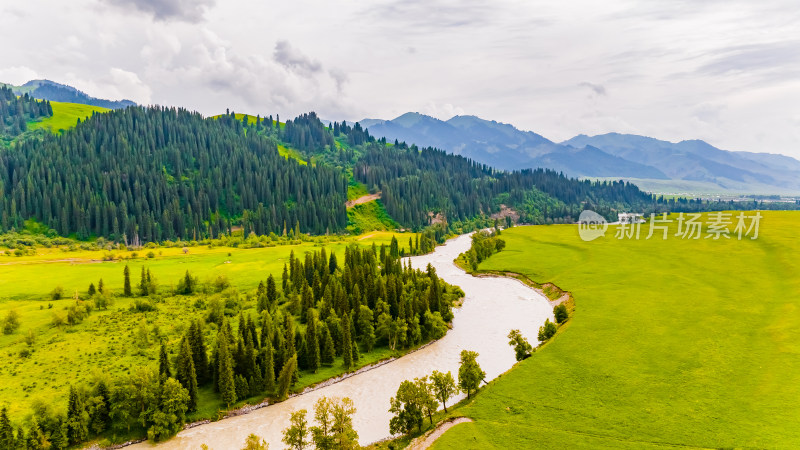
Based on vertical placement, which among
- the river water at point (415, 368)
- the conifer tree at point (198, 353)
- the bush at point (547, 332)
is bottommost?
the river water at point (415, 368)

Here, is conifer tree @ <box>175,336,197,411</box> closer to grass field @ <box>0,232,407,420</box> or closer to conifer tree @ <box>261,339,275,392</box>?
grass field @ <box>0,232,407,420</box>

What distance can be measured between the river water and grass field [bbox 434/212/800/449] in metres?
9.93

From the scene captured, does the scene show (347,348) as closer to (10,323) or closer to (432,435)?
(432,435)

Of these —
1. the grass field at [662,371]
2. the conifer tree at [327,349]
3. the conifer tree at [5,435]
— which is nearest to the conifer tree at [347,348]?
the conifer tree at [327,349]

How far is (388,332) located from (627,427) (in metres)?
42.2

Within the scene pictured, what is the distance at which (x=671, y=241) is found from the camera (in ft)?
519

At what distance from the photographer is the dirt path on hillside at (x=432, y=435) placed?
47375mm

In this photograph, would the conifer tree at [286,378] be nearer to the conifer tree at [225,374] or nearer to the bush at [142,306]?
the conifer tree at [225,374]

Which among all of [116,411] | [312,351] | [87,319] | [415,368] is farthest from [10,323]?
[415,368]

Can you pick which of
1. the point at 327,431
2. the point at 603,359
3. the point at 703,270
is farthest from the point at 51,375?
the point at 703,270

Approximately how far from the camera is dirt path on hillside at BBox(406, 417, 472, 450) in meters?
47.4

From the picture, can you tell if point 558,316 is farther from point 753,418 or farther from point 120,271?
point 120,271

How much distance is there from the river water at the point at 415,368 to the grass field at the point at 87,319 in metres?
4.01

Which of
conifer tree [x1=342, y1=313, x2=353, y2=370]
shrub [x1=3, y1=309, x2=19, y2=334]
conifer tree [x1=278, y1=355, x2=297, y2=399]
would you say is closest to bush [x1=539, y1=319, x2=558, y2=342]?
conifer tree [x1=342, y1=313, x2=353, y2=370]
